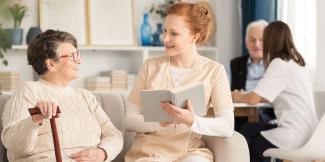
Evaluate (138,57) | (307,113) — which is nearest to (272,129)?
(307,113)

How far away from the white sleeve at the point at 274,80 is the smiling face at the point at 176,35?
1.24 m

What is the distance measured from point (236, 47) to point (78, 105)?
394cm

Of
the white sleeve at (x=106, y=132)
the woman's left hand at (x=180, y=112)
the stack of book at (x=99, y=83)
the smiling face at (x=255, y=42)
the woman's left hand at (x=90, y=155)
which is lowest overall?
the stack of book at (x=99, y=83)

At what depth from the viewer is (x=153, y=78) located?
228 cm

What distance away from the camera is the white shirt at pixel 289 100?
Answer: 3361 mm

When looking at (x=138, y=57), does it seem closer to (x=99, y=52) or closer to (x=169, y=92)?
(x=99, y=52)

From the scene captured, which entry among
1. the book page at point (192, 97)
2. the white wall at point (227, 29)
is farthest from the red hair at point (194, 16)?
the white wall at point (227, 29)

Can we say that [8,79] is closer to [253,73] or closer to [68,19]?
[68,19]

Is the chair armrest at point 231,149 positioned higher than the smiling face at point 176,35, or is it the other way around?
the smiling face at point 176,35

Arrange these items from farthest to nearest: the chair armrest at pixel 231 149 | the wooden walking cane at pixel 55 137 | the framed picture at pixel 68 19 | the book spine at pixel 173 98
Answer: the framed picture at pixel 68 19, the chair armrest at pixel 231 149, the book spine at pixel 173 98, the wooden walking cane at pixel 55 137

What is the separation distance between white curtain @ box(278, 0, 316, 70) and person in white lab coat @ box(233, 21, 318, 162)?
1391 millimetres

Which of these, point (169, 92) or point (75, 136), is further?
point (75, 136)

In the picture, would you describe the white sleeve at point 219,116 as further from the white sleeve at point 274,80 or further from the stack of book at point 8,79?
the stack of book at point 8,79

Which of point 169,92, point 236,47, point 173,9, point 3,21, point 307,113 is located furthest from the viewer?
point 236,47
